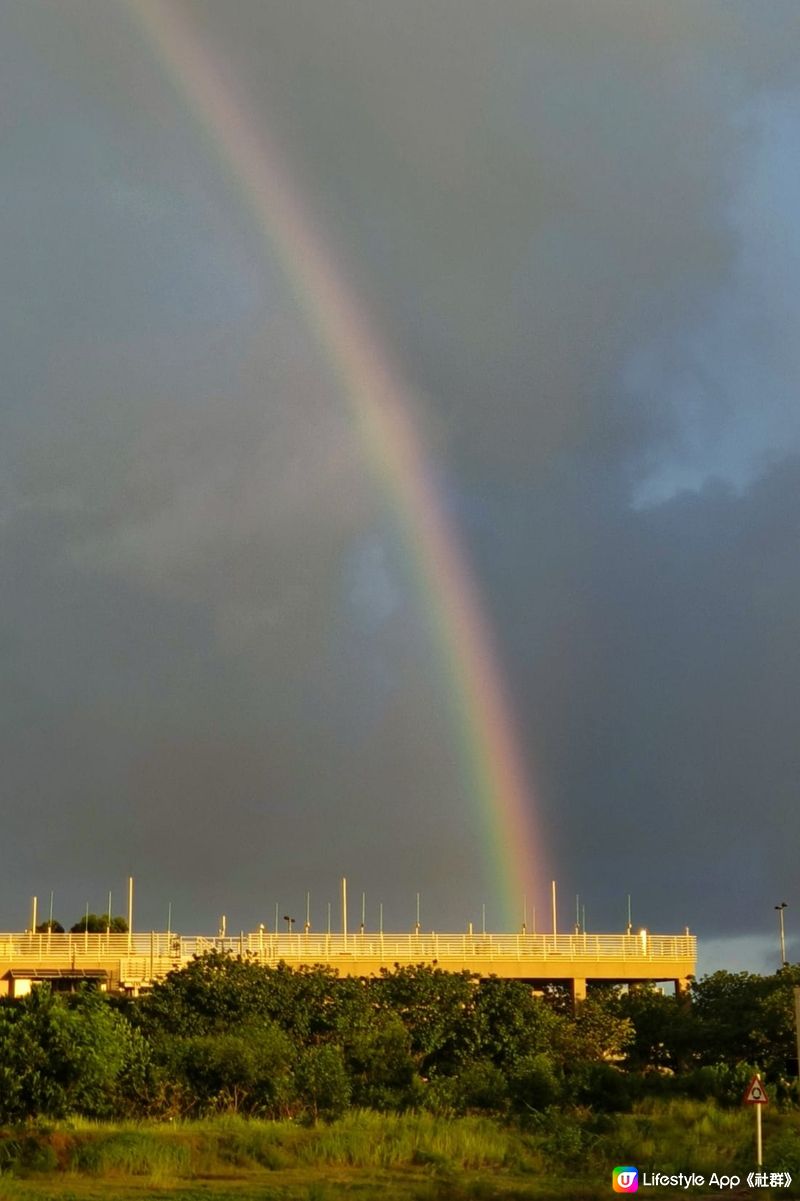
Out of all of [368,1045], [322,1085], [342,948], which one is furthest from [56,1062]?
[342,948]

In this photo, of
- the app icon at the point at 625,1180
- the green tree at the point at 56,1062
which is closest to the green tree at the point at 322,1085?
the green tree at the point at 56,1062

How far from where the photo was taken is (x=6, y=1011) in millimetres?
42969

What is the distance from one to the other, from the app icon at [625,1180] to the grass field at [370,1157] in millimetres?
317

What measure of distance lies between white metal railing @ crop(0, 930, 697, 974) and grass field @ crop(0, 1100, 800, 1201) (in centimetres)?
3366

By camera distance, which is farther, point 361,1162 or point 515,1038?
point 515,1038

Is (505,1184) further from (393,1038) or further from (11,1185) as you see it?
(393,1038)

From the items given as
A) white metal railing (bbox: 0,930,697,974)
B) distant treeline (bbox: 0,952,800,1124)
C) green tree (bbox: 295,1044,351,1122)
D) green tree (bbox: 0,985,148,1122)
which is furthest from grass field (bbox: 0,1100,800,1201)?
white metal railing (bbox: 0,930,697,974)

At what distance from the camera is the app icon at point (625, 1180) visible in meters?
29.9

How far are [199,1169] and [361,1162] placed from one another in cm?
366

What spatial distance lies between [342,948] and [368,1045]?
30542mm

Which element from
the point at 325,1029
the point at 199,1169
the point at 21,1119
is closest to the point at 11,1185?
the point at 199,1169

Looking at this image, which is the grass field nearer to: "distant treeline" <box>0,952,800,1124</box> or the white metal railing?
"distant treeline" <box>0,952,800,1124</box>

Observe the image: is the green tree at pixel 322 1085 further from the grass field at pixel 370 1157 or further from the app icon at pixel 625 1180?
the app icon at pixel 625 1180

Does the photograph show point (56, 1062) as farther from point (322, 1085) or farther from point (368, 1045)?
point (368, 1045)
